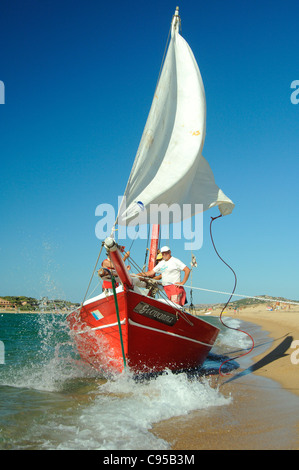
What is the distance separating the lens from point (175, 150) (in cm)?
1009

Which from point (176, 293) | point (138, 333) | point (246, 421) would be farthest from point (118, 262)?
point (246, 421)

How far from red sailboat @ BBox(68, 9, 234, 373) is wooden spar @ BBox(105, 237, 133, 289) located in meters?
0.02

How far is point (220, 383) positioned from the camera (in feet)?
28.2

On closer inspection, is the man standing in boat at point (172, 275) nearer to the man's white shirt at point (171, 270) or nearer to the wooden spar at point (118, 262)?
the man's white shirt at point (171, 270)

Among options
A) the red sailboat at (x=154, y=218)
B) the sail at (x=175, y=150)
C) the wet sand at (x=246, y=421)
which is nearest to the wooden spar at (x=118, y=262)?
the red sailboat at (x=154, y=218)

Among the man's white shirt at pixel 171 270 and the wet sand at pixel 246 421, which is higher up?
the man's white shirt at pixel 171 270

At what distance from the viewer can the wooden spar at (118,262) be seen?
6.85 meters

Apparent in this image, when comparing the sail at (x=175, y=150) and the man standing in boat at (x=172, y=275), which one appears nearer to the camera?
the sail at (x=175, y=150)

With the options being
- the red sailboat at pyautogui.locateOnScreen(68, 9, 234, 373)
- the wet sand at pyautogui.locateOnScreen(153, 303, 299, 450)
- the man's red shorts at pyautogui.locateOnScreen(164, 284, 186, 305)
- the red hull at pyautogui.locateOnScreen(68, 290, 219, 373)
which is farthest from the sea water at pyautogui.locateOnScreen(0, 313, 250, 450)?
the man's red shorts at pyautogui.locateOnScreen(164, 284, 186, 305)

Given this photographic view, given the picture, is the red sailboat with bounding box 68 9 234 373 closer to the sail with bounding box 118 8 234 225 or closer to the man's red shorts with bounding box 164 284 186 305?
the sail with bounding box 118 8 234 225

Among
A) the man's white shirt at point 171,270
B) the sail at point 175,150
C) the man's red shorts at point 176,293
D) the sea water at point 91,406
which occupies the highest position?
the sail at point 175,150

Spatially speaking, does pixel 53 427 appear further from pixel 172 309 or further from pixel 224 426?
pixel 172 309
